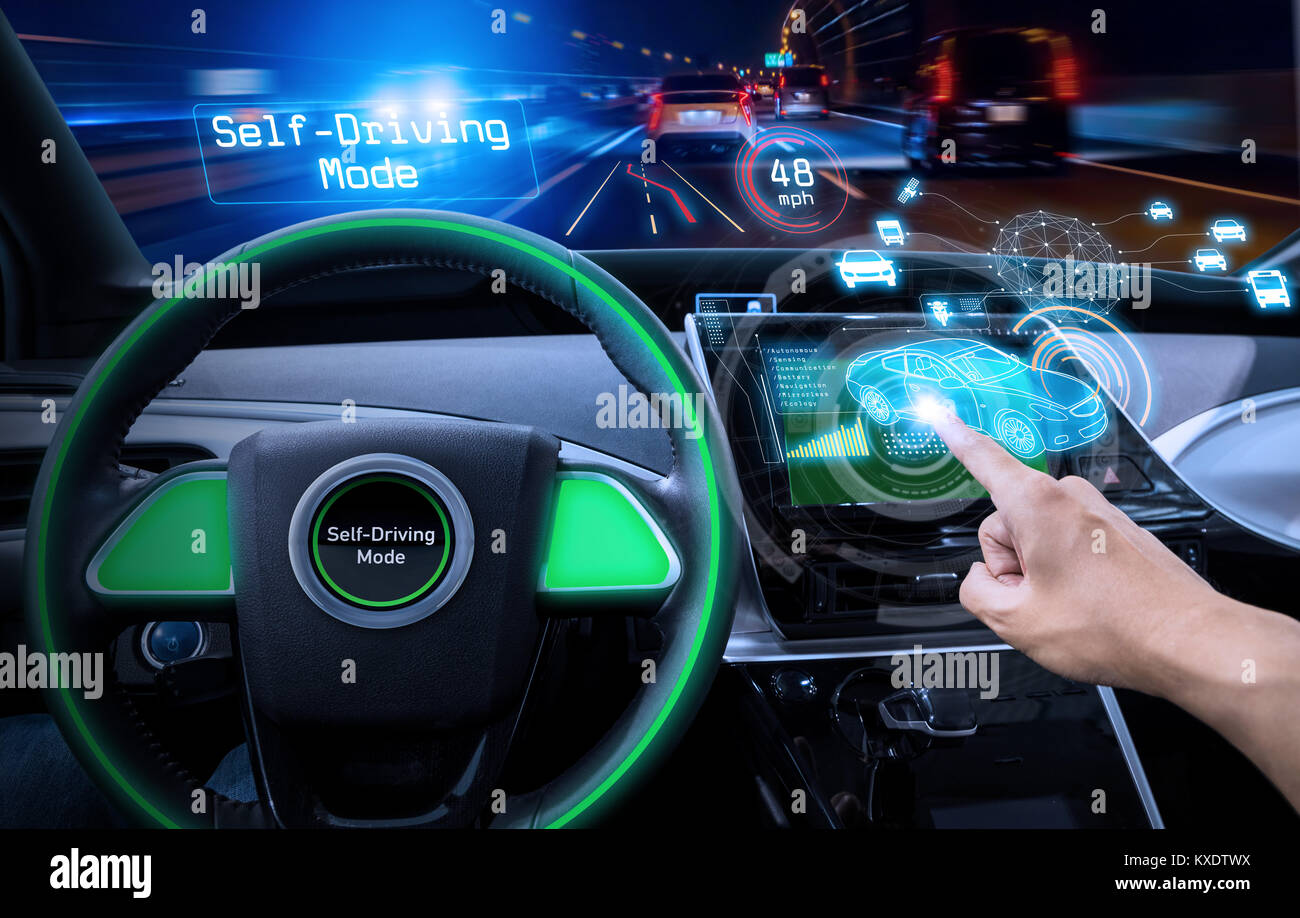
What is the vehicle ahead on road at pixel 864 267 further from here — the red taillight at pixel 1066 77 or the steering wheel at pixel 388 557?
the steering wheel at pixel 388 557

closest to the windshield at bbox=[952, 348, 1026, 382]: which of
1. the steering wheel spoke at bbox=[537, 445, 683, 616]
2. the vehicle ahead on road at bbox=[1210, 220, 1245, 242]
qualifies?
the steering wheel spoke at bbox=[537, 445, 683, 616]

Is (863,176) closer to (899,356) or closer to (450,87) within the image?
(899,356)

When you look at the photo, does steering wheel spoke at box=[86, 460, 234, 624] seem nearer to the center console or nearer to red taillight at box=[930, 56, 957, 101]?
the center console

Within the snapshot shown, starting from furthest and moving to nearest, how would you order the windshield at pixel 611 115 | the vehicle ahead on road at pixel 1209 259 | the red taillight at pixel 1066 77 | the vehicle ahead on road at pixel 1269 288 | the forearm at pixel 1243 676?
1. the vehicle ahead on road at pixel 1269 288
2. the vehicle ahead on road at pixel 1209 259
3. the red taillight at pixel 1066 77
4. the windshield at pixel 611 115
5. the forearm at pixel 1243 676

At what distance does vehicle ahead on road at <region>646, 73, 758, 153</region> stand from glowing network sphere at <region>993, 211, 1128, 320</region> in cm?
61

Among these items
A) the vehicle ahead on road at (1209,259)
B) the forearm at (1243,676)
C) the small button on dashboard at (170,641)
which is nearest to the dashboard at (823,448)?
the small button on dashboard at (170,641)

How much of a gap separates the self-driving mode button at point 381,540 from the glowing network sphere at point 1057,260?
4.34 ft

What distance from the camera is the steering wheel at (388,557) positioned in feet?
2.56

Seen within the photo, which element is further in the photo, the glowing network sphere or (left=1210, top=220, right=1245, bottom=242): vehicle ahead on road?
(left=1210, top=220, right=1245, bottom=242): vehicle ahead on road

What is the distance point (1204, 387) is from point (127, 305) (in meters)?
2.32

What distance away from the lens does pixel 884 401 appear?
131 cm

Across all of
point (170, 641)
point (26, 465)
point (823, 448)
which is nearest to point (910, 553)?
point (823, 448)

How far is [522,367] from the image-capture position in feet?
5.08

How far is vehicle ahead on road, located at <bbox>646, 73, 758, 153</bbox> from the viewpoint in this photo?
154 centimetres
